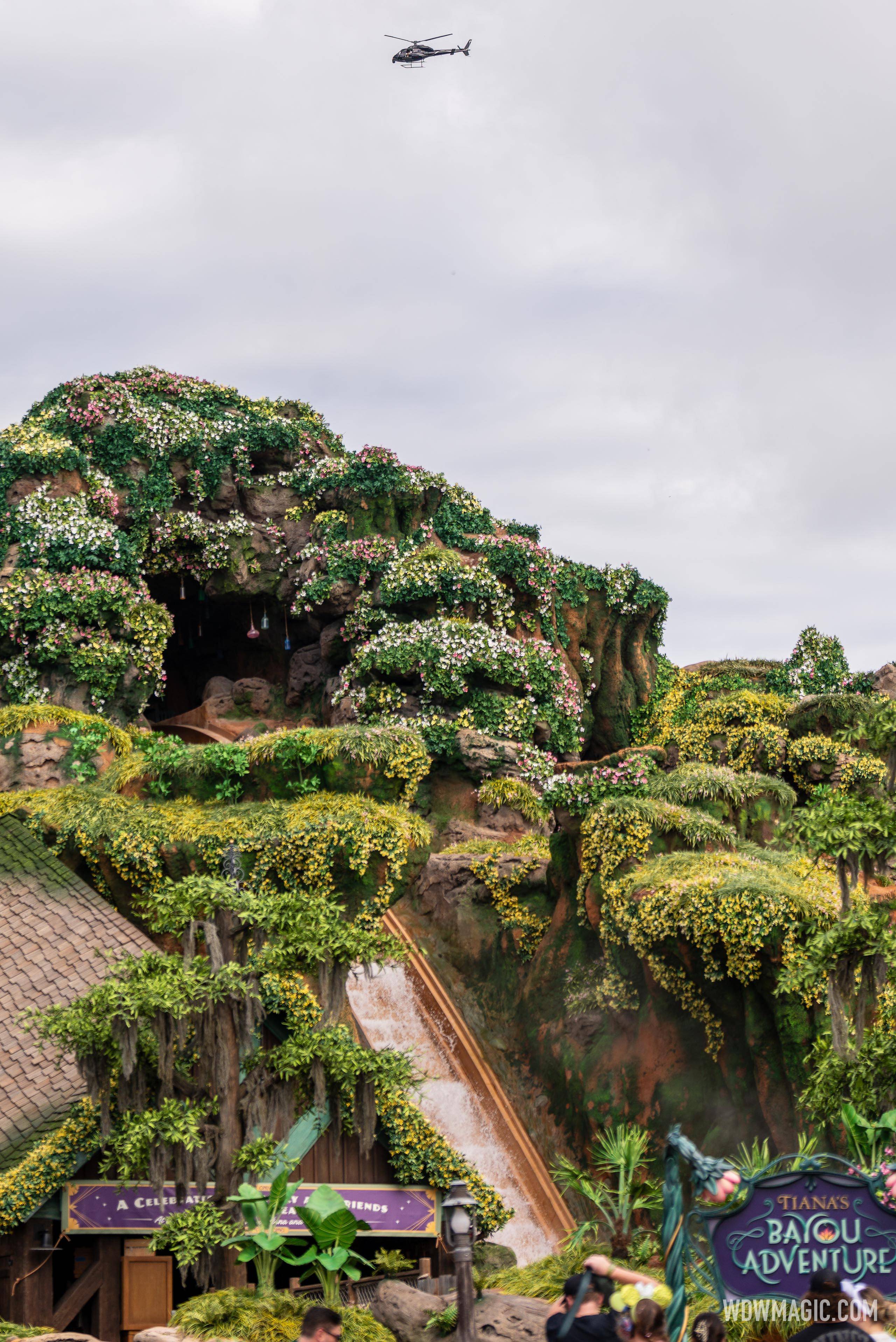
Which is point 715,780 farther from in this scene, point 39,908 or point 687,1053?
point 39,908

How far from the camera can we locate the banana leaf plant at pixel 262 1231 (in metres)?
12.4

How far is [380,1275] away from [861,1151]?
6.16 meters

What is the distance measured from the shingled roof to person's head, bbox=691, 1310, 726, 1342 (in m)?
8.54

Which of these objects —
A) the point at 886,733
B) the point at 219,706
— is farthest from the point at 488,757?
the point at 886,733

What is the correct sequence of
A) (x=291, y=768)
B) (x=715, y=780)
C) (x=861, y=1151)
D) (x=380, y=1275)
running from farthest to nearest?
1. (x=715, y=780)
2. (x=291, y=768)
3. (x=380, y=1275)
4. (x=861, y=1151)

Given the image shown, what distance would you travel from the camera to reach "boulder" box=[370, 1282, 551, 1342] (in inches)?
480

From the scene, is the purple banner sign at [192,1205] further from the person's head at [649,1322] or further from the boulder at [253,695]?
the boulder at [253,695]

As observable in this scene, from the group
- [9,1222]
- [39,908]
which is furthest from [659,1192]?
[39,908]

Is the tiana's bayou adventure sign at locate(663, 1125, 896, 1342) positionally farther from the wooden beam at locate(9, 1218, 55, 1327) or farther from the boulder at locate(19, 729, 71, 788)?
the boulder at locate(19, 729, 71, 788)

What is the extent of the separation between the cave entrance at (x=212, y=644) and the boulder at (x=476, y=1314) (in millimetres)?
22516

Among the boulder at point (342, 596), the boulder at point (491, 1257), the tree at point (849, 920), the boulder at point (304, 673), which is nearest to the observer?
the tree at point (849, 920)

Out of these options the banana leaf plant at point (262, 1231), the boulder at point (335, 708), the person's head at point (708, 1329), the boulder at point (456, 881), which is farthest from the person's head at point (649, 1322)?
the boulder at point (335, 708)

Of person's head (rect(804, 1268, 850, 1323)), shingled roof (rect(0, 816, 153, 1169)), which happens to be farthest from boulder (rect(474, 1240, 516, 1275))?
person's head (rect(804, 1268, 850, 1323))

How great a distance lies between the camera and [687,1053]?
1958cm
